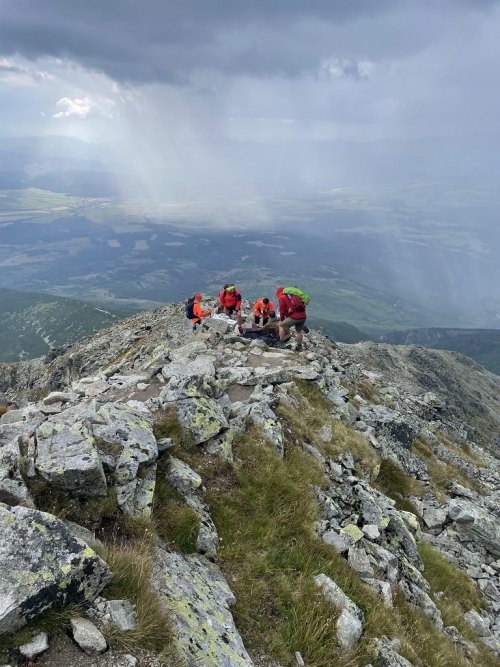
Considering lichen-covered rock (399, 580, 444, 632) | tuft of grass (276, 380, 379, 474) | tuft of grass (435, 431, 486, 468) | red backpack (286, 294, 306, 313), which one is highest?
red backpack (286, 294, 306, 313)

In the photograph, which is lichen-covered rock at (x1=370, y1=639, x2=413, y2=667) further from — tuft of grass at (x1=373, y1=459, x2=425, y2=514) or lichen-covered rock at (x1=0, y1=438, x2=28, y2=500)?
tuft of grass at (x1=373, y1=459, x2=425, y2=514)

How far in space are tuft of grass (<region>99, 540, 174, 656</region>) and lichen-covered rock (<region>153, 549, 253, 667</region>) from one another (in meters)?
0.35

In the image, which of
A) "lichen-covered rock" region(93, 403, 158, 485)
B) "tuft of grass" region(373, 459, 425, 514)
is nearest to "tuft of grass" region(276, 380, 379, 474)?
"tuft of grass" region(373, 459, 425, 514)

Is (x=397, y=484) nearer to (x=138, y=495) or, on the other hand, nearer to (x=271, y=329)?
(x=138, y=495)

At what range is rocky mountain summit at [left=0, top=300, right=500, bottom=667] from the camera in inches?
212

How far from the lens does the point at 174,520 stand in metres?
8.29

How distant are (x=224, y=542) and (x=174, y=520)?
54.8 inches

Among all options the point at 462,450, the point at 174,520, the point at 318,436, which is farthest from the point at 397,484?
the point at 462,450

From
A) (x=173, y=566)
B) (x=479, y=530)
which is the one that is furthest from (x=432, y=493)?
(x=173, y=566)

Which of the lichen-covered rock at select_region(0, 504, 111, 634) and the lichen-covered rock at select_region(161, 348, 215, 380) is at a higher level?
the lichen-covered rock at select_region(0, 504, 111, 634)

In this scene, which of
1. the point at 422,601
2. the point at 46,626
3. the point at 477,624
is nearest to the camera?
the point at 46,626

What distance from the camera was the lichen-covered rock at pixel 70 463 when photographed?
7398 mm

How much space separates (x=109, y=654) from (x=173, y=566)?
228 centimetres

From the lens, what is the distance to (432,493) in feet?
55.2
